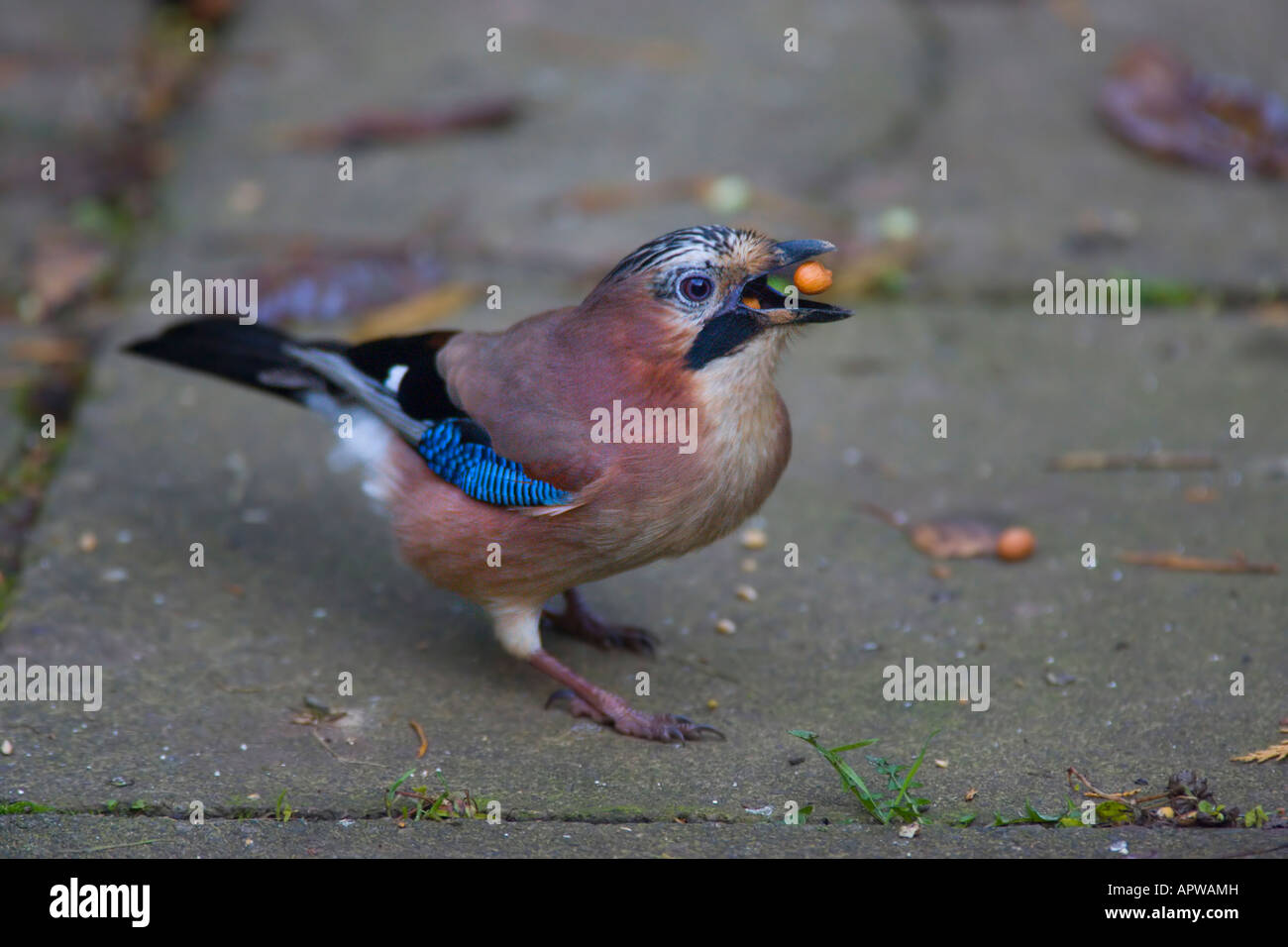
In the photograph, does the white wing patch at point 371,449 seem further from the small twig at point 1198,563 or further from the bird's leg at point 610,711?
the small twig at point 1198,563

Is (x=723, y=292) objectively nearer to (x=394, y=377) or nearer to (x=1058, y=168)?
(x=394, y=377)

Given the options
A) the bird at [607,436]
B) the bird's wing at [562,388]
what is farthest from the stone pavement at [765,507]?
the bird's wing at [562,388]

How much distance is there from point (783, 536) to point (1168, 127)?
3.79 m

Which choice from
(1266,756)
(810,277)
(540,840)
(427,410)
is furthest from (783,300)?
(1266,756)

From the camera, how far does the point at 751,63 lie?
309 inches

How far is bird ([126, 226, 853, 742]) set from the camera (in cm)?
373

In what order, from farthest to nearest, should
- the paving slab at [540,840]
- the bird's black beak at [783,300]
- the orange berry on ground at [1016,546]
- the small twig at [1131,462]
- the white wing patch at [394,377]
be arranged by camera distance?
the small twig at [1131,462]
the orange berry on ground at [1016,546]
the white wing patch at [394,377]
the bird's black beak at [783,300]
the paving slab at [540,840]

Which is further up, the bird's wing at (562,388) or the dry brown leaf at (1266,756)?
the bird's wing at (562,388)

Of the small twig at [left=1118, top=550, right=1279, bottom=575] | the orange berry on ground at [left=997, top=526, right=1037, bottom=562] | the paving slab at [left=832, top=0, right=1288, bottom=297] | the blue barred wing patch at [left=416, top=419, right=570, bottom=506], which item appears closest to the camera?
the blue barred wing patch at [left=416, top=419, right=570, bottom=506]

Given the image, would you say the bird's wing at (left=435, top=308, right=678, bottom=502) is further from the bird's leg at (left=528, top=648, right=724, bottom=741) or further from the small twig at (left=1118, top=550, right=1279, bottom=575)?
the small twig at (left=1118, top=550, right=1279, bottom=575)

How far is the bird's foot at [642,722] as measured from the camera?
150 inches

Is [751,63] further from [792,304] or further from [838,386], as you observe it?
[792,304]

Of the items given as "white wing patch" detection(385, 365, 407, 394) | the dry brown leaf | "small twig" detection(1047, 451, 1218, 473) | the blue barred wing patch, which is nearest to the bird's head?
the blue barred wing patch

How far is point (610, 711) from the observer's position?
3.89 m
